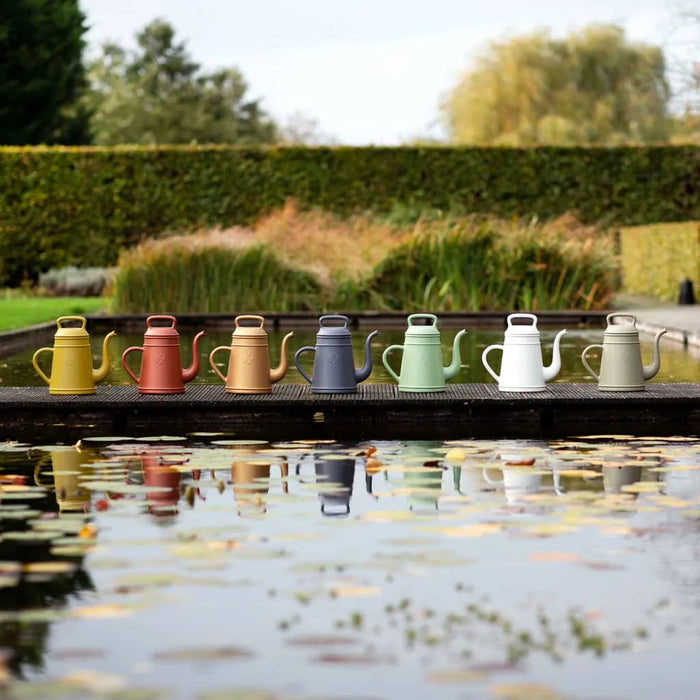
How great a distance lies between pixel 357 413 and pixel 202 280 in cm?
1425

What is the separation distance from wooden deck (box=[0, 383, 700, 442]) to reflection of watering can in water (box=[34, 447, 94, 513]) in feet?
4.13

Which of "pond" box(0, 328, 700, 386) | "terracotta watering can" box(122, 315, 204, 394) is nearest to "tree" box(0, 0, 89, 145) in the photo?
"pond" box(0, 328, 700, 386)

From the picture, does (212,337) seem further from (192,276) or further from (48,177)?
(48,177)

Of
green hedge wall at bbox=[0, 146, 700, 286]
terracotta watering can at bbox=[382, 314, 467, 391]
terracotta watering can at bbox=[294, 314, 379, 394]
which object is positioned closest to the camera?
terracotta watering can at bbox=[294, 314, 379, 394]

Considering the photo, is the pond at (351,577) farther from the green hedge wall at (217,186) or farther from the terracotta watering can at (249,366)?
the green hedge wall at (217,186)

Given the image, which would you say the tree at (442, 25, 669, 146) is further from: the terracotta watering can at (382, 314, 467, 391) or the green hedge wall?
the terracotta watering can at (382, 314, 467, 391)

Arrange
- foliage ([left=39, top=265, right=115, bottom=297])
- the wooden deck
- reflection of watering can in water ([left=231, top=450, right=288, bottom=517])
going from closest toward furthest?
reflection of watering can in water ([left=231, top=450, right=288, bottom=517]) < the wooden deck < foliage ([left=39, top=265, right=115, bottom=297])

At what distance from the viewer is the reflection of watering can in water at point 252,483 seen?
649 centimetres

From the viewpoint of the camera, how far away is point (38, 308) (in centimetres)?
2516

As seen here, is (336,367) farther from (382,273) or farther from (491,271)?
(382,273)

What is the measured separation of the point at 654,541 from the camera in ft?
18.5

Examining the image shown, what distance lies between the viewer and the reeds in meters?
23.9

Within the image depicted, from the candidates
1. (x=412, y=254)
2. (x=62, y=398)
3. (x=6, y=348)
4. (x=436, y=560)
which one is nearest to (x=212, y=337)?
(x=6, y=348)

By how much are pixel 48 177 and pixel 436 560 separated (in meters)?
29.3
